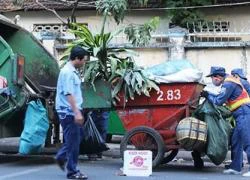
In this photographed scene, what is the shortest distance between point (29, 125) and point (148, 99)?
75.4 inches

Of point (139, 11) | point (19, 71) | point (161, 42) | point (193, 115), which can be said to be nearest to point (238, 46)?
point (161, 42)

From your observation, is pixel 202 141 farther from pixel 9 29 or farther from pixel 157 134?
pixel 9 29

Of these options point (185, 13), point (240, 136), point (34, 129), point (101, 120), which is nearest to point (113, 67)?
point (101, 120)

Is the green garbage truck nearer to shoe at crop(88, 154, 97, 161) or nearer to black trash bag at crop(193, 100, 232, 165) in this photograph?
shoe at crop(88, 154, 97, 161)

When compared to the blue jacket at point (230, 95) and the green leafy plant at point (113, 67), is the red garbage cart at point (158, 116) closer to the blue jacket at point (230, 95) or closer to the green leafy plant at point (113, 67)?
the green leafy plant at point (113, 67)

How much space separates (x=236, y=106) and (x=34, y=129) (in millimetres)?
3124

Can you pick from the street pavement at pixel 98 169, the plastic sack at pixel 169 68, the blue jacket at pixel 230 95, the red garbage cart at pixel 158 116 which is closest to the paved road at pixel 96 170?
the street pavement at pixel 98 169

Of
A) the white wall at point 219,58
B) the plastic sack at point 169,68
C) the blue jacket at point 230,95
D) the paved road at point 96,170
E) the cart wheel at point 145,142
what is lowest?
the paved road at point 96,170

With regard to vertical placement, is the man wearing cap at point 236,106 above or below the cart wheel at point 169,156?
above

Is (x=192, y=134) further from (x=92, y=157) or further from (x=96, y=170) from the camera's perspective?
(x=92, y=157)

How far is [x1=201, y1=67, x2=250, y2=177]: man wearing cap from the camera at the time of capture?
29.4 ft

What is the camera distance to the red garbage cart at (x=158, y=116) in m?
9.16

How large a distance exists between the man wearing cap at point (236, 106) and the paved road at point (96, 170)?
33cm

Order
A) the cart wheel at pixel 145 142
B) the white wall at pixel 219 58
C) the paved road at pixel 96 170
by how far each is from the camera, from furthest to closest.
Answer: the white wall at pixel 219 58 < the cart wheel at pixel 145 142 < the paved road at pixel 96 170
